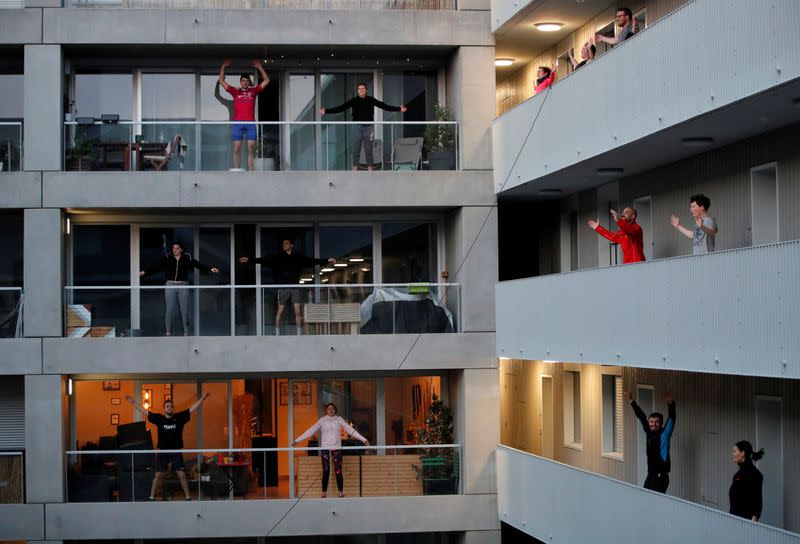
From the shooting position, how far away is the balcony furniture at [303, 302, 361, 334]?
78.1 feet

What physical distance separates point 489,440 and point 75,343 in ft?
24.3

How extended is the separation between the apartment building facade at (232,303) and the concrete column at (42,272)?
35 mm

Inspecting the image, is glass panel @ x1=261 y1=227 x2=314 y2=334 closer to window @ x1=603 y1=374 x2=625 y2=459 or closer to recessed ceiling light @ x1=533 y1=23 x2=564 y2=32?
window @ x1=603 y1=374 x2=625 y2=459

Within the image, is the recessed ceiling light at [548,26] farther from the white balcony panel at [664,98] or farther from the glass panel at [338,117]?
the glass panel at [338,117]

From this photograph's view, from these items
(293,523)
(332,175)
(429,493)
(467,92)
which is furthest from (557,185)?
(293,523)

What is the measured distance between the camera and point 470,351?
23672 millimetres

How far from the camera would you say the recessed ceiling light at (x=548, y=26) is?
76.7 feet

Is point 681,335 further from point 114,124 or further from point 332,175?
point 114,124

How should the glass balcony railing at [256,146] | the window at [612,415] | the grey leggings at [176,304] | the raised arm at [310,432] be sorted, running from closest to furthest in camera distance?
the window at [612,415], the raised arm at [310,432], the grey leggings at [176,304], the glass balcony railing at [256,146]

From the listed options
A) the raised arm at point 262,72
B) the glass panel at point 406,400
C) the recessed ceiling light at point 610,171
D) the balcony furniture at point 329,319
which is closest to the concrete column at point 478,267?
the glass panel at point 406,400

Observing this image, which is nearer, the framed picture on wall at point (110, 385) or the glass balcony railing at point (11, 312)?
the glass balcony railing at point (11, 312)

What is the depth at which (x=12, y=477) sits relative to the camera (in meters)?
23.2

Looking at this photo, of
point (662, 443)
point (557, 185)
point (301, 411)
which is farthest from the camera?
point (301, 411)

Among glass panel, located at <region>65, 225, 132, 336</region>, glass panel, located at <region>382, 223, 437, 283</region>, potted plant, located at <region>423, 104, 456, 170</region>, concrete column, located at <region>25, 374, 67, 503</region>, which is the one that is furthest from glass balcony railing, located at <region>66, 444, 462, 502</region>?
potted plant, located at <region>423, 104, 456, 170</region>
